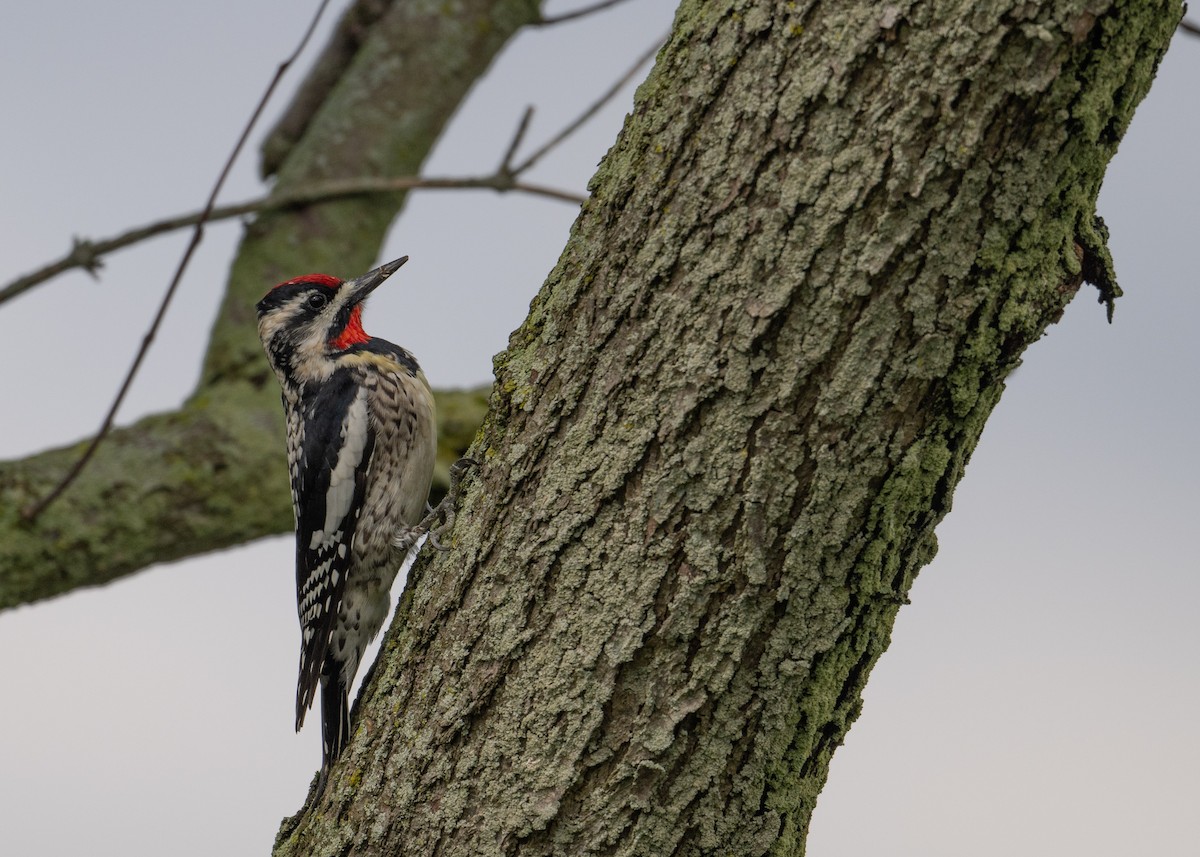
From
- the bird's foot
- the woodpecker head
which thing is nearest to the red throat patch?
the woodpecker head

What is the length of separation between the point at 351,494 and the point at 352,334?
0.74 meters

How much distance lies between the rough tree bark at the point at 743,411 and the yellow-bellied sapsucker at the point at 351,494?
127 cm

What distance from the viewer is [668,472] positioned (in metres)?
1.96

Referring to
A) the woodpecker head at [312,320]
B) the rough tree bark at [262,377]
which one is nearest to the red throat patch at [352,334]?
the woodpecker head at [312,320]

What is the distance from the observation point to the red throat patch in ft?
13.3

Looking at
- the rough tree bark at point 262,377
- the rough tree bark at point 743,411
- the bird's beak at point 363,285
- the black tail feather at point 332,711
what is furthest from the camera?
the rough tree bark at point 262,377

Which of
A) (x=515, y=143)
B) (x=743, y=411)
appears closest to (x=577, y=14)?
(x=515, y=143)

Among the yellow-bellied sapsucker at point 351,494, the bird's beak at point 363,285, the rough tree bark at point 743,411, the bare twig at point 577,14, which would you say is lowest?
the rough tree bark at point 743,411

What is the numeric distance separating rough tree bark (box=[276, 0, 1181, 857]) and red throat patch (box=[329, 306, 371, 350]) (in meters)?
1.92

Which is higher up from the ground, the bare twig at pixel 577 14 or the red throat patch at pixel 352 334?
the bare twig at pixel 577 14

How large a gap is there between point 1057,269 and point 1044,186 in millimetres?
153

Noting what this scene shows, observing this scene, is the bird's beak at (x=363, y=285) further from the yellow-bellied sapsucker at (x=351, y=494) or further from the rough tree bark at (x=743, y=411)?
the rough tree bark at (x=743, y=411)

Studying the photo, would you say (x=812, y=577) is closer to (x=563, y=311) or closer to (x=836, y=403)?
(x=836, y=403)

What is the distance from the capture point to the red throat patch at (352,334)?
4.04 m
